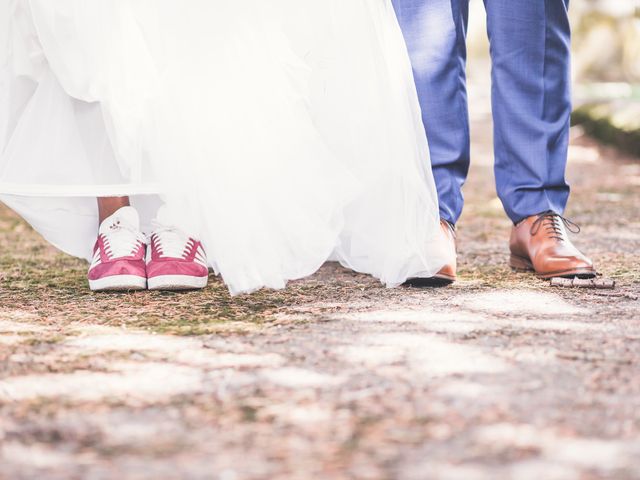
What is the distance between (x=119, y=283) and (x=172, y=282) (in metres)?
0.12

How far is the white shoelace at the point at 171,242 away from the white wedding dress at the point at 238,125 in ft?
0.37

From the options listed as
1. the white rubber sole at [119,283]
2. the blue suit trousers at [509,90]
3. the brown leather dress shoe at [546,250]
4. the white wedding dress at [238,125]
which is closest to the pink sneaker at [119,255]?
the white rubber sole at [119,283]

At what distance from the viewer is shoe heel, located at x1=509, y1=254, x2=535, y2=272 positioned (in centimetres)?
227

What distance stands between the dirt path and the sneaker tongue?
0.16 meters

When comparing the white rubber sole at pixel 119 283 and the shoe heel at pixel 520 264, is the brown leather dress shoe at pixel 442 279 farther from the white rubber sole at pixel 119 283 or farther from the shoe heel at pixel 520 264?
the white rubber sole at pixel 119 283

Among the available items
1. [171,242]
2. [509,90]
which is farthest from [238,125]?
[509,90]

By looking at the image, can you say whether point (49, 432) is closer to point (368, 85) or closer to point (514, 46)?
point (368, 85)

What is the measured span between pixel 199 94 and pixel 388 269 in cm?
56

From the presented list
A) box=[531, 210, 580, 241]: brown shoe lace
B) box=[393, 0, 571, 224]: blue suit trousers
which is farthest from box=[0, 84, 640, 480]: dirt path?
box=[393, 0, 571, 224]: blue suit trousers

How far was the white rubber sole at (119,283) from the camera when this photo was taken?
2023 mm

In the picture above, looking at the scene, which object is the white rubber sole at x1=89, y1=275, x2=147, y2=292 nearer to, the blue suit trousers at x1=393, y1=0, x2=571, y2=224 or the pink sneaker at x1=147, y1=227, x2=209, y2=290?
the pink sneaker at x1=147, y1=227, x2=209, y2=290

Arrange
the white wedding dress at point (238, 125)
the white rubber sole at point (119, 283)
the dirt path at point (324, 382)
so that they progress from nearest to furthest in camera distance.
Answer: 1. the dirt path at point (324, 382)
2. the white wedding dress at point (238, 125)
3. the white rubber sole at point (119, 283)

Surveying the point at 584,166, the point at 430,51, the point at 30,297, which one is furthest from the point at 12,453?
the point at 584,166

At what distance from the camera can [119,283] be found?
6.64 feet
